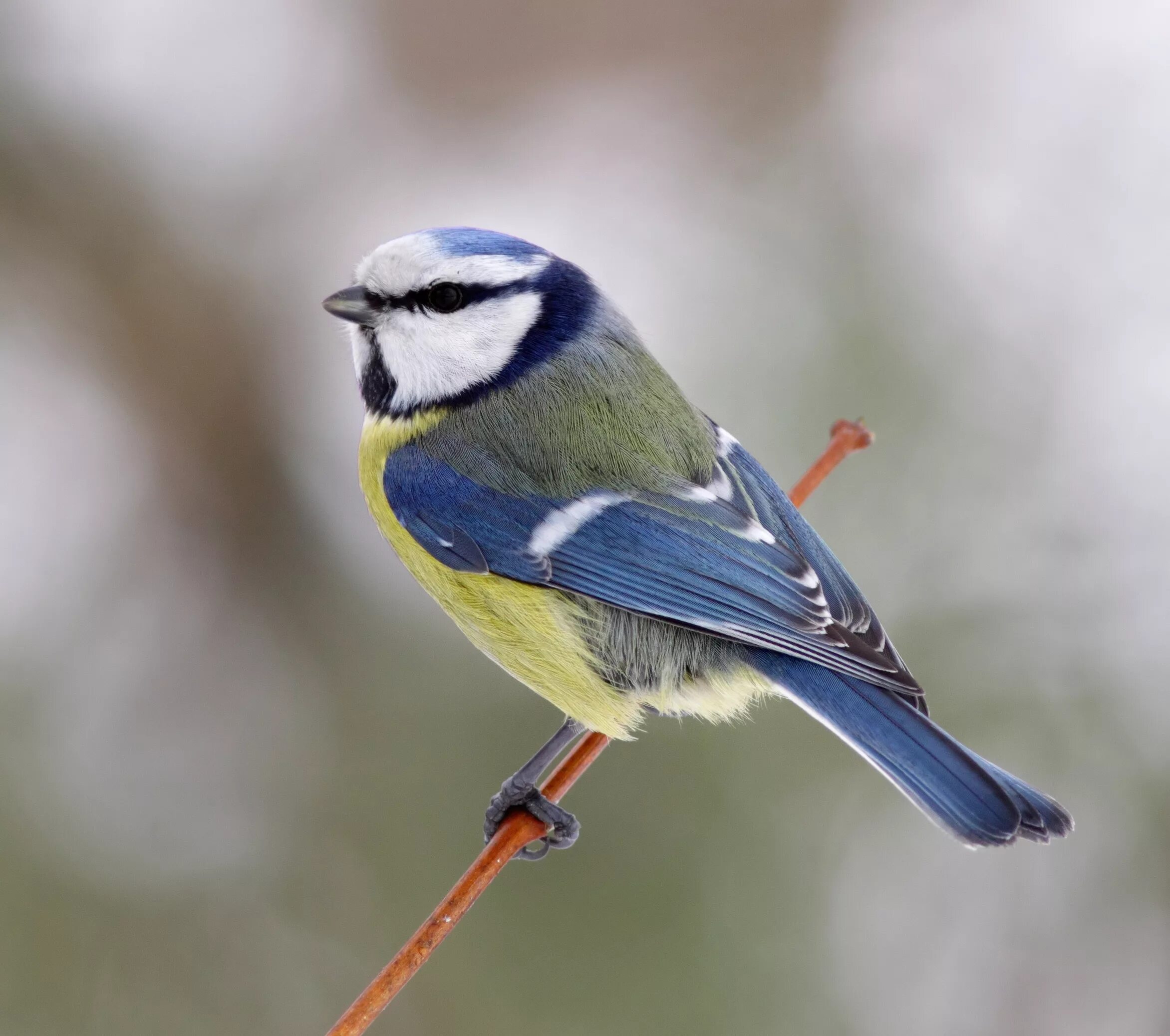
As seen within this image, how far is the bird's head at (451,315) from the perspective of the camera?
153cm

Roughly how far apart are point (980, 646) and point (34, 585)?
2.00 metres

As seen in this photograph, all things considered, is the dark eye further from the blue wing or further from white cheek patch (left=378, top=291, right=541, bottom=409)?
the blue wing

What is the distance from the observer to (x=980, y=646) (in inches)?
95.9

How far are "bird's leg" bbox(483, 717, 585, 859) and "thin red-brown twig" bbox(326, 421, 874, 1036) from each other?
0.02 m

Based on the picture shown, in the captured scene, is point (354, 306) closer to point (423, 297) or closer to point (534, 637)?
point (423, 297)

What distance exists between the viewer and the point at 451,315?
1.57m

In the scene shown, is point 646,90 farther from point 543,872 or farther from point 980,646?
point 543,872

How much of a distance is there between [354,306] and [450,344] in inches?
5.3

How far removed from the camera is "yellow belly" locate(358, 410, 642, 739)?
1475 mm

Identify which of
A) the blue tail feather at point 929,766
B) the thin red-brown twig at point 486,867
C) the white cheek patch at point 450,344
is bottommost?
the thin red-brown twig at point 486,867

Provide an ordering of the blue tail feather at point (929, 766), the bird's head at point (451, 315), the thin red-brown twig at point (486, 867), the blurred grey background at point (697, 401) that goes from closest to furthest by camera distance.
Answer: the thin red-brown twig at point (486, 867) → the blue tail feather at point (929, 766) → the bird's head at point (451, 315) → the blurred grey background at point (697, 401)

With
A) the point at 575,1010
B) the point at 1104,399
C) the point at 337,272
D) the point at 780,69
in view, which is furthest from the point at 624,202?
the point at 575,1010

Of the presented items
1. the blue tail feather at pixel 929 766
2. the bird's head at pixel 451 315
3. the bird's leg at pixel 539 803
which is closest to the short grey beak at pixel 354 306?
the bird's head at pixel 451 315

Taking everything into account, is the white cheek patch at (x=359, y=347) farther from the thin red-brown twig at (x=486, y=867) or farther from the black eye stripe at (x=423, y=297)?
the thin red-brown twig at (x=486, y=867)
